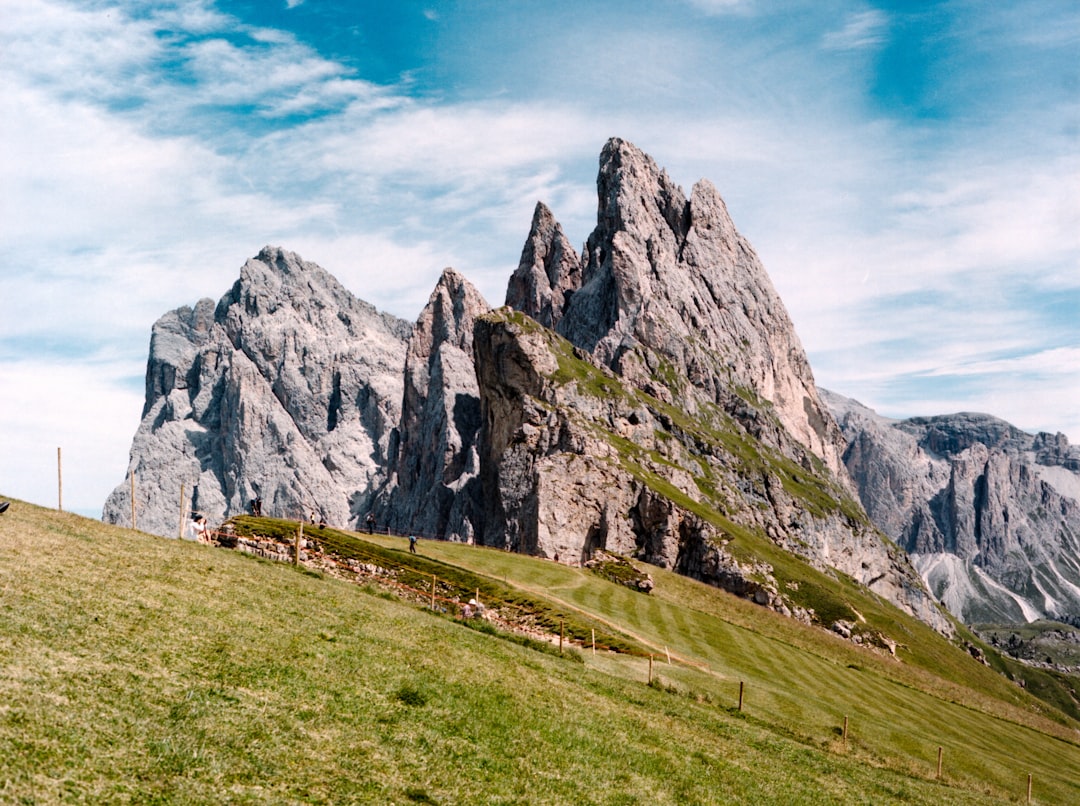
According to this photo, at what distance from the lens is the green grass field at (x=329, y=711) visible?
15867 mm

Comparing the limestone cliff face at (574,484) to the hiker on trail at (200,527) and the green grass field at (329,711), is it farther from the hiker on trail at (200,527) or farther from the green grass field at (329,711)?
the green grass field at (329,711)

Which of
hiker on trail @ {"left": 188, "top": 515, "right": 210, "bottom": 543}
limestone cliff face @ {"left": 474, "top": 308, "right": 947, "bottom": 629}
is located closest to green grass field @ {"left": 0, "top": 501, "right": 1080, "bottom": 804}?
hiker on trail @ {"left": 188, "top": 515, "right": 210, "bottom": 543}

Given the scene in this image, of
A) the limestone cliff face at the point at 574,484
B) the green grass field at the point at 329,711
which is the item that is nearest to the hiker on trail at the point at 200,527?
the green grass field at the point at 329,711

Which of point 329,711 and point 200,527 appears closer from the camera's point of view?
point 329,711

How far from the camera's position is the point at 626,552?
154 m

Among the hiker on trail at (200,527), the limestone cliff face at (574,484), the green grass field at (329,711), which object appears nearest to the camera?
the green grass field at (329,711)

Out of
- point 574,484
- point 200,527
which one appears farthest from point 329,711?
point 574,484

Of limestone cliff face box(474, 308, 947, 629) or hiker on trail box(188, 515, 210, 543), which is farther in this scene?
limestone cliff face box(474, 308, 947, 629)

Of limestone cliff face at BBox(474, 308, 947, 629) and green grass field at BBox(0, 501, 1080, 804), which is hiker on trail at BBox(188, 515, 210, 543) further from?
limestone cliff face at BBox(474, 308, 947, 629)

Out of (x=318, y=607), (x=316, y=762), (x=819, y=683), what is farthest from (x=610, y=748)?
(x=819, y=683)

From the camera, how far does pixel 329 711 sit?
20.4m

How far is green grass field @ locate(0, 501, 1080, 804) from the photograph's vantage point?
1587cm

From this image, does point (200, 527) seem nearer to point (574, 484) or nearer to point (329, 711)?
point (329, 711)

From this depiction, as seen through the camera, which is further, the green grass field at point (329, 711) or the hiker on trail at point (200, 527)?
the hiker on trail at point (200, 527)
